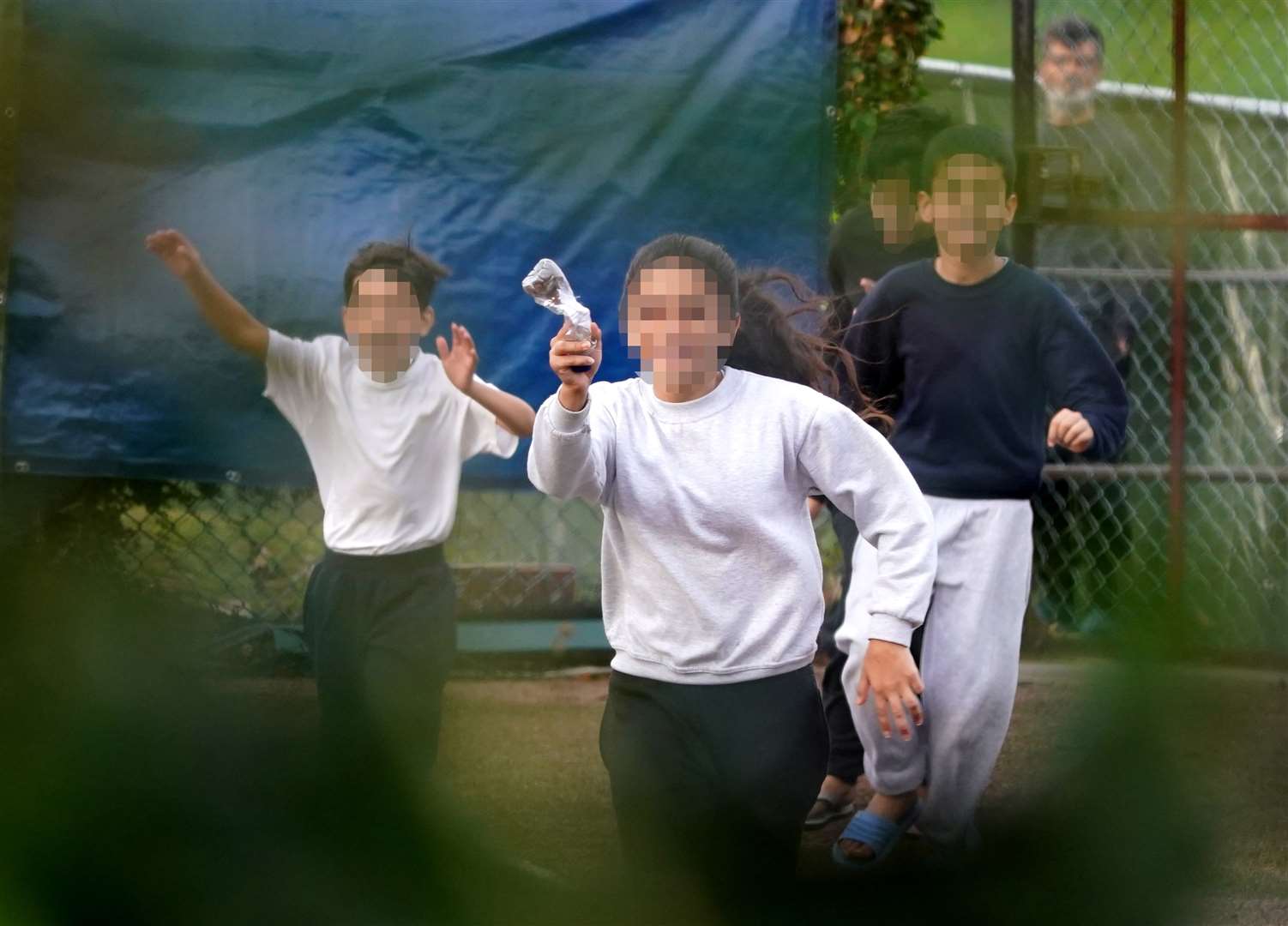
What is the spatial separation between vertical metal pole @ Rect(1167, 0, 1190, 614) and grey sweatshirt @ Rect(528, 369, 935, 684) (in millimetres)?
1585

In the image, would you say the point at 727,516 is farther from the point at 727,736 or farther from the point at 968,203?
the point at 968,203

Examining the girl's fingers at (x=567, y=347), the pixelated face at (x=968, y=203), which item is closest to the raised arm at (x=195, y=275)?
the girl's fingers at (x=567, y=347)

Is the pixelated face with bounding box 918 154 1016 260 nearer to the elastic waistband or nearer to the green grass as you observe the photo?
the green grass

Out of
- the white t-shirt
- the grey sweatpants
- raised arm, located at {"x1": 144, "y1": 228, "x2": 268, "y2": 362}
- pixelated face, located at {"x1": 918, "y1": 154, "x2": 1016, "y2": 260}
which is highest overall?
pixelated face, located at {"x1": 918, "y1": 154, "x2": 1016, "y2": 260}

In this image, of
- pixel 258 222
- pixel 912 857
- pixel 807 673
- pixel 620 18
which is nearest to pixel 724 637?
pixel 807 673

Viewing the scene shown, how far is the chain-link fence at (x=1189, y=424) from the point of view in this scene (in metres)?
0.43

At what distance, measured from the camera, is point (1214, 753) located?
16.1 inches

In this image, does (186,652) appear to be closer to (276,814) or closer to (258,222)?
(276,814)

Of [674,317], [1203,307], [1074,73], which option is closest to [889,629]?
[674,317]

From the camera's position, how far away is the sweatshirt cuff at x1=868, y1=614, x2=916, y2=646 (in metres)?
2.08

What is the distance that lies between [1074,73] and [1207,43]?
22cm

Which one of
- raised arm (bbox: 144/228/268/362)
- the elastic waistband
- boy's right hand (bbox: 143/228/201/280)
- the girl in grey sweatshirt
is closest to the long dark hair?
the girl in grey sweatshirt

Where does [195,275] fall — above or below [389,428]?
above

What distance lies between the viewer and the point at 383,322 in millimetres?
2830
